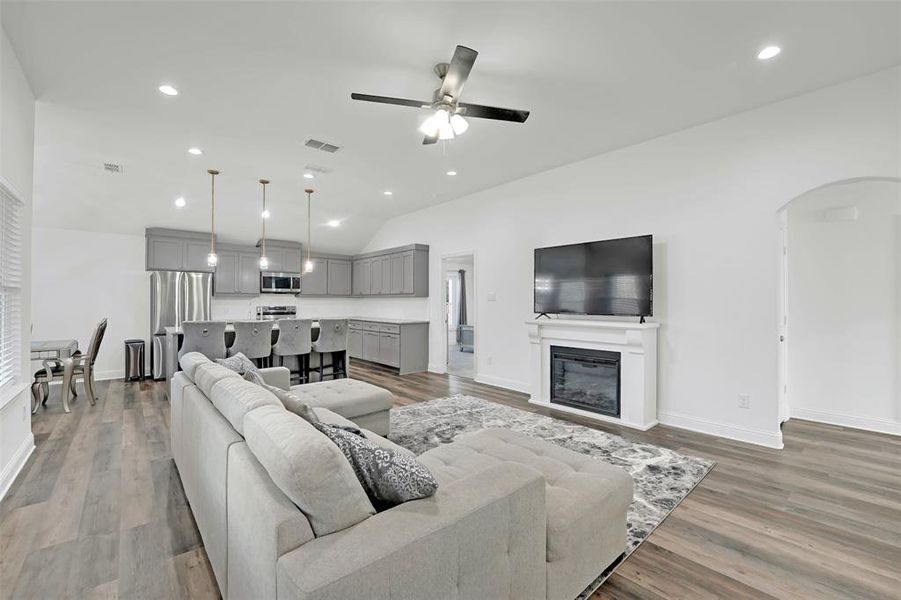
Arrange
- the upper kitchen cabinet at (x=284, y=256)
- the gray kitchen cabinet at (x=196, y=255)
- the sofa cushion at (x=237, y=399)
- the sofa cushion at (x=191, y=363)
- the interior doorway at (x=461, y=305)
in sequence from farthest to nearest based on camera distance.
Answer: the interior doorway at (x=461, y=305) → the upper kitchen cabinet at (x=284, y=256) → the gray kitchen cabinet at (x=196, y=255) → the sofa cushion at (x=191, y=363) → the sofa cushion at (x=237, y=399)

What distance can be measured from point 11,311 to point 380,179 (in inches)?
156

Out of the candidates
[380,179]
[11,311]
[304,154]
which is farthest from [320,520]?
[380,179]

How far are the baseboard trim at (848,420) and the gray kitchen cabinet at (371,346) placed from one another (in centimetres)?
615

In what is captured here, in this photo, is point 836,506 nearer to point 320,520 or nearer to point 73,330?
point 320,520

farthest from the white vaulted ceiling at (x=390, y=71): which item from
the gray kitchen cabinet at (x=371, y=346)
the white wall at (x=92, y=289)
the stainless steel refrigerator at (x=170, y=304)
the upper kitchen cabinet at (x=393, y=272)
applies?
the gray kitchen cabinet at (x=371, y=346)

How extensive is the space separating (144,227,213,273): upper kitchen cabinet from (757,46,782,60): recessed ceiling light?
316 inches

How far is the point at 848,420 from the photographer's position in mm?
4004

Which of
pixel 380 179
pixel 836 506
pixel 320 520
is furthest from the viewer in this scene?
pixel 380 179

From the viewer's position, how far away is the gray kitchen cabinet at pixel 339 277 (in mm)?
8859

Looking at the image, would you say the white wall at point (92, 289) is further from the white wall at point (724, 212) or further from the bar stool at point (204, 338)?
the white wall at point (724, 212)

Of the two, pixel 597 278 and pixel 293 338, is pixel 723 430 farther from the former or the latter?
pixel 293 338

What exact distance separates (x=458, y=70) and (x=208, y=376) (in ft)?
7.87

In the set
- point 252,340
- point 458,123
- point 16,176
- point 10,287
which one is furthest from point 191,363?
point 458,123

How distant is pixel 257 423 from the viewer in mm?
1415
